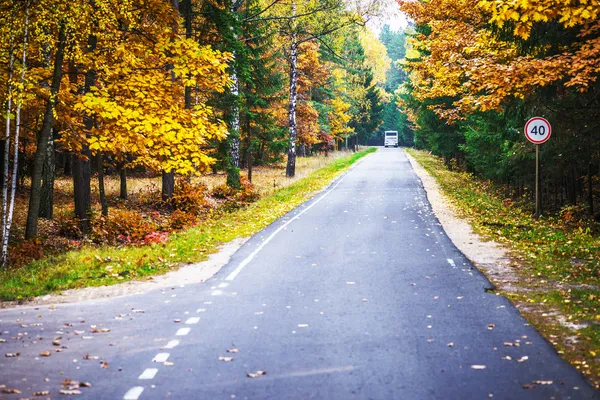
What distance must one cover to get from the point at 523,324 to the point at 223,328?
3.93 metres

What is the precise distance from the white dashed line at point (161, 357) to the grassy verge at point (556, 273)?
437 centimetres

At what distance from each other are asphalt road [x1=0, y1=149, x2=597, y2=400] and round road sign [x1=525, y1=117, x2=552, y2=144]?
659 centimetres

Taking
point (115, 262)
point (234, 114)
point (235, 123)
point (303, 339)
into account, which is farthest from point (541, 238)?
point (235, 123)

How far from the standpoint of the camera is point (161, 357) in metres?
6.20

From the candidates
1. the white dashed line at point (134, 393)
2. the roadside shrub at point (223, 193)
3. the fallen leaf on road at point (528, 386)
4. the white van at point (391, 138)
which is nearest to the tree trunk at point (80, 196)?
the roadside shrub at point (223, 193)

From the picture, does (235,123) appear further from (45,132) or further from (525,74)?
(525,74)

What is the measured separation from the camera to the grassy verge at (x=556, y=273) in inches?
267

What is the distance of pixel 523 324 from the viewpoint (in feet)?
24.2

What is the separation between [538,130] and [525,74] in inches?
172

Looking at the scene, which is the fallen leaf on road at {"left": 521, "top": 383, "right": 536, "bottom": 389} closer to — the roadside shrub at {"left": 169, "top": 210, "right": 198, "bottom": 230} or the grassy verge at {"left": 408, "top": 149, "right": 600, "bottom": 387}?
the grassy verge at {"left": 408, "top": 149, "right": 600, "bottom": 387}

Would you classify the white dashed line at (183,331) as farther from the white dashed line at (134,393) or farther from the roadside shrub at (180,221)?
the roadside shrub at (180,221)

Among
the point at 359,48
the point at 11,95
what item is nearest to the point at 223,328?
the point at 11,95

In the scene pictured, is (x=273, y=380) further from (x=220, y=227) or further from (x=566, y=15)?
(x=220, y=227)

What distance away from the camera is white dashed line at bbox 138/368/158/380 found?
18.4 feet
